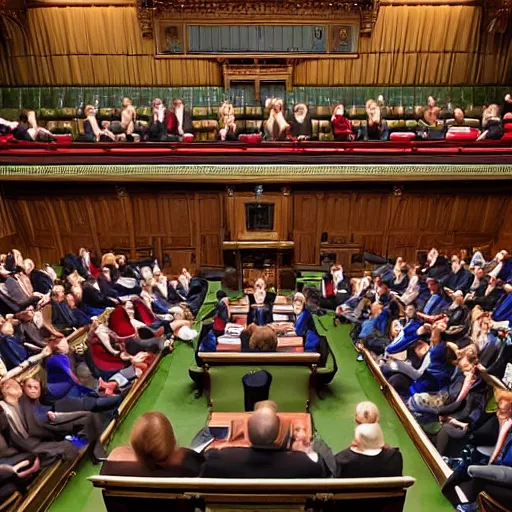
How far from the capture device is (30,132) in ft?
35.1

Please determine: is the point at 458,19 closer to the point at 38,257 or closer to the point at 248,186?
the point at 248,186

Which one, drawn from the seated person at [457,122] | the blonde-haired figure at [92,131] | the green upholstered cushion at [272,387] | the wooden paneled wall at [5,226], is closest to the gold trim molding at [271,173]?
the wooden paneled wall at [5,226]

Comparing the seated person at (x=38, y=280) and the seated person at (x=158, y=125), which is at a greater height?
the seated person at (x=158, y=125)

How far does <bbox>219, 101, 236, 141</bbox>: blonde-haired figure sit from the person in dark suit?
28.7 ft

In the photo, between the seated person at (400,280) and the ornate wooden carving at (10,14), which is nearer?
the seated person at (400,280)

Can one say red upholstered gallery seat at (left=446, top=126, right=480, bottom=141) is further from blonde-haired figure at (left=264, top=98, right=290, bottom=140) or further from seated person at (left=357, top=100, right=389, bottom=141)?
blonde-haired figure at (left=264, top=98, right=290, bottom=140)

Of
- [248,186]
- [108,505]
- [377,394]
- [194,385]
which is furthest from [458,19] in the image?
[108,505]

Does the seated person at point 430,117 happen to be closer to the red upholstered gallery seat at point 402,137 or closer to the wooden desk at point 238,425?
the red upholstered gallery seat at point 402,137

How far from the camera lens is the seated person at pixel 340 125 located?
11.2 metres

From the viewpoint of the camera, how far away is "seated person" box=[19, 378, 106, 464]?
4375 millimetres

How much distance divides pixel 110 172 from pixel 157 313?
315cm

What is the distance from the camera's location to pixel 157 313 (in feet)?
26.2

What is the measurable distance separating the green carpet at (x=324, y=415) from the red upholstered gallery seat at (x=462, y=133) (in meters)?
5.74

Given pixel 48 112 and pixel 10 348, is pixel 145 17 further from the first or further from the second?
pixel 10 348
